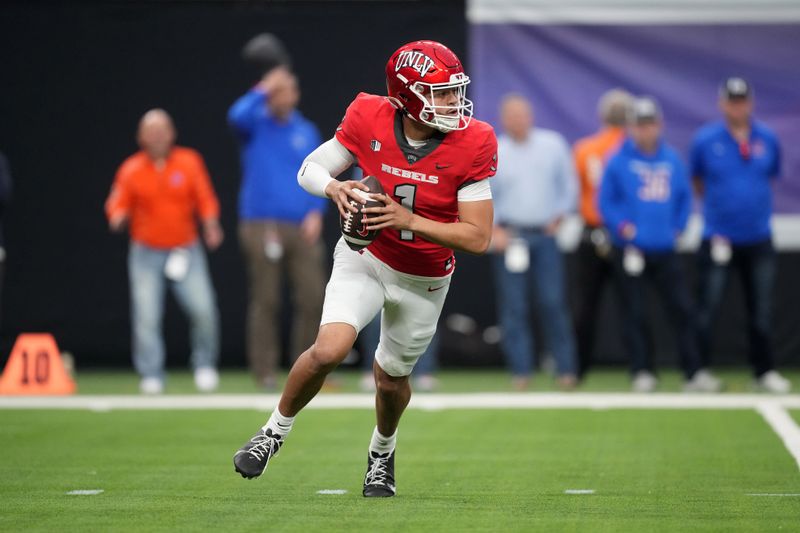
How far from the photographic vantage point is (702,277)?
11508mm

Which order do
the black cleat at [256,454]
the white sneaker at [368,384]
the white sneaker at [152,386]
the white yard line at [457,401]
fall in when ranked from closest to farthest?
the black cleat at [256,454], the white yard line at [457,401], the white sneaker at [152,386], the white sneaker at [368,384]

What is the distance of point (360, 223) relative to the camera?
222 inches

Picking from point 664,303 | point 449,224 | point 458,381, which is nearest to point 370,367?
point 458,381

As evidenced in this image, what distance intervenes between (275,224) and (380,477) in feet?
19.8

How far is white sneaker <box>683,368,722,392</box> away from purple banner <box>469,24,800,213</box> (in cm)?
296

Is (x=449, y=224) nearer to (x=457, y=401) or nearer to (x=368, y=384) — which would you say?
(x=457, y=401)

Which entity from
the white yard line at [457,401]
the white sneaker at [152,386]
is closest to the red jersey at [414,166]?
the white yard line at [457,401]

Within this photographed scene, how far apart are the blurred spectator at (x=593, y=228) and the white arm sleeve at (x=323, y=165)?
5.91 m

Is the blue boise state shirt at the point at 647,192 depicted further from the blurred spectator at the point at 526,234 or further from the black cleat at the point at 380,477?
the black cleat at the point at 380,477

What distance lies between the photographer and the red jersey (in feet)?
19.5

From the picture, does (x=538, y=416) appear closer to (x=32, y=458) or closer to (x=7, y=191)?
(x=32, y=458)

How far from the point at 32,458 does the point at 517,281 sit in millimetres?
5376

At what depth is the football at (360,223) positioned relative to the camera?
18.5ft

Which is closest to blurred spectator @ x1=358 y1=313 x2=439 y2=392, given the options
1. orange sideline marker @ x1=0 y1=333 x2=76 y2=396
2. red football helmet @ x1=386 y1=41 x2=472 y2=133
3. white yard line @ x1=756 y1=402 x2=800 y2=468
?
orange sideline marker @ x1=0 y1=333 x2=76 y2=396
